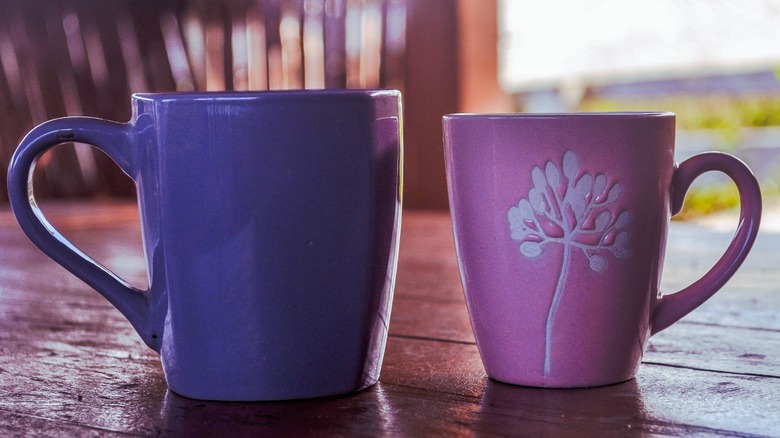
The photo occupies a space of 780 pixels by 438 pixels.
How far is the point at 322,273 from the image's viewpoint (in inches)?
20.1

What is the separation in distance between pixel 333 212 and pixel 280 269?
41 millimetres

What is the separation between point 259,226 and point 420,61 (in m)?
2.31

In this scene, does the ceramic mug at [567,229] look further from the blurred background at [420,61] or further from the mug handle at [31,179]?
the blurred background at [420,61]

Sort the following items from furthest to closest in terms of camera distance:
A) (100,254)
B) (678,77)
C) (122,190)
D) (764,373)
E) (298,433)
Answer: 1. (678,77)
2. (122,190)
3. (100,254)
4. (764,373)
5. (298,433)

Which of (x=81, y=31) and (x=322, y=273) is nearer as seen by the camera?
(x=322, y=273)

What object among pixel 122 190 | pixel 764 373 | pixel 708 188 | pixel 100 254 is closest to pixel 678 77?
pixel 708 188

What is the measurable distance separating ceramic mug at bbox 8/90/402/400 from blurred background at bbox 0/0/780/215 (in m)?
2.13

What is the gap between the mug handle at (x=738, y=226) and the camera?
0.54m

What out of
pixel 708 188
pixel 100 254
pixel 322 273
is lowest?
pixel 708 188

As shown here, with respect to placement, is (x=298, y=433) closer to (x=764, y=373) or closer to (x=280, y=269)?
(x=280, y=269)

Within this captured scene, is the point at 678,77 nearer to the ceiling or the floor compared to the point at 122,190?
nearer to the ceiling

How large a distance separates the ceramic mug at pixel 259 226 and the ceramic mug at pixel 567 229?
5 cm

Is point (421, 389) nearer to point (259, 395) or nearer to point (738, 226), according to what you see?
point (259, 395)

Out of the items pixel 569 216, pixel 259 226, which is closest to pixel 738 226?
pixel 569 216
